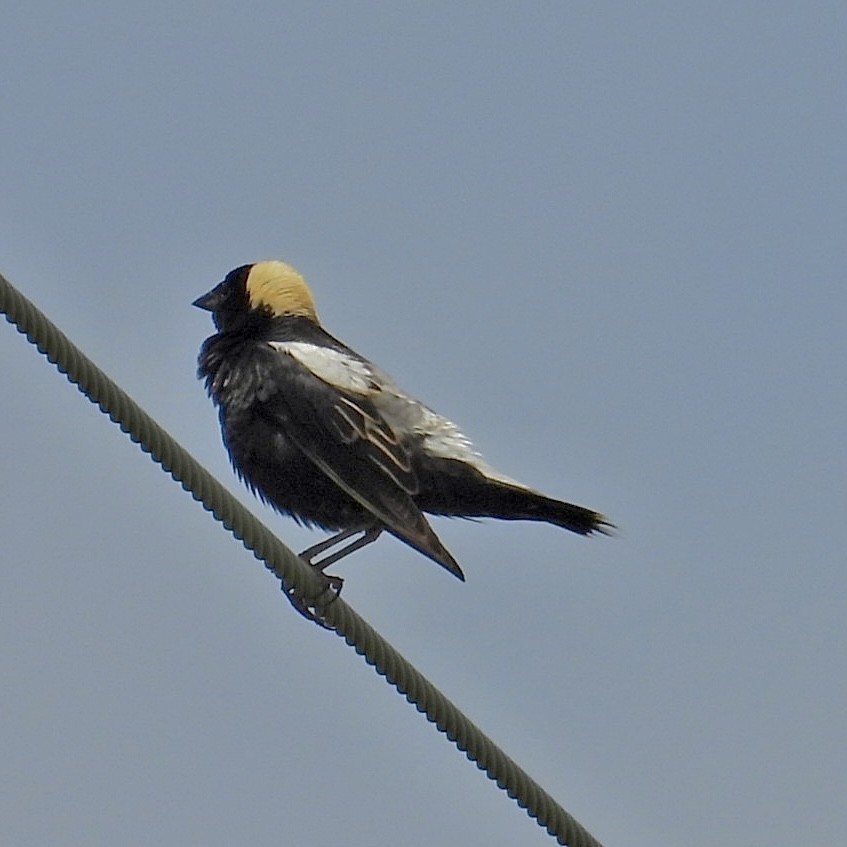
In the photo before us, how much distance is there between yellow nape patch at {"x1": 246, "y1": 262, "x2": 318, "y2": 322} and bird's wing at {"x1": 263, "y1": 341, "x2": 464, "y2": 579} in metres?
0.75

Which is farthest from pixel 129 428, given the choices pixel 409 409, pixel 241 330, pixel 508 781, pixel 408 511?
pixel 241 330

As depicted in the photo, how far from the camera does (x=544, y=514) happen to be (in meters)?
6.77

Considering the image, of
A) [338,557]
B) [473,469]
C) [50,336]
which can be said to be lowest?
[50,336]

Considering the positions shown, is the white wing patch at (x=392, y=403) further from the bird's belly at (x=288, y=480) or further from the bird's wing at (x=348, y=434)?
the bird's belly at (x=288, y=480)

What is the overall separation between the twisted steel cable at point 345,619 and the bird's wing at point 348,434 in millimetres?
1867

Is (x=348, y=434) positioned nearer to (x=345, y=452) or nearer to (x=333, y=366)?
(x=345, y=452)

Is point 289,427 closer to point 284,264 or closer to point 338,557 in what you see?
point 338,557

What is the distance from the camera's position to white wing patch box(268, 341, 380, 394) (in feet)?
24.0

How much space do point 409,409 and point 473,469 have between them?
19.0 inches

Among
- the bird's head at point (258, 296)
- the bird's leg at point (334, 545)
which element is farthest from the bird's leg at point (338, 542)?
the bird's head at point (258, 296)

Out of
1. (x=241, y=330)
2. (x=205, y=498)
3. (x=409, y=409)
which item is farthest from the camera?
(x=241, y=330)

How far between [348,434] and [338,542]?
43 cm

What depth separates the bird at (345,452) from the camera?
7.00 metres

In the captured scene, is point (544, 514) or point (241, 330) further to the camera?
point (241, 330)
